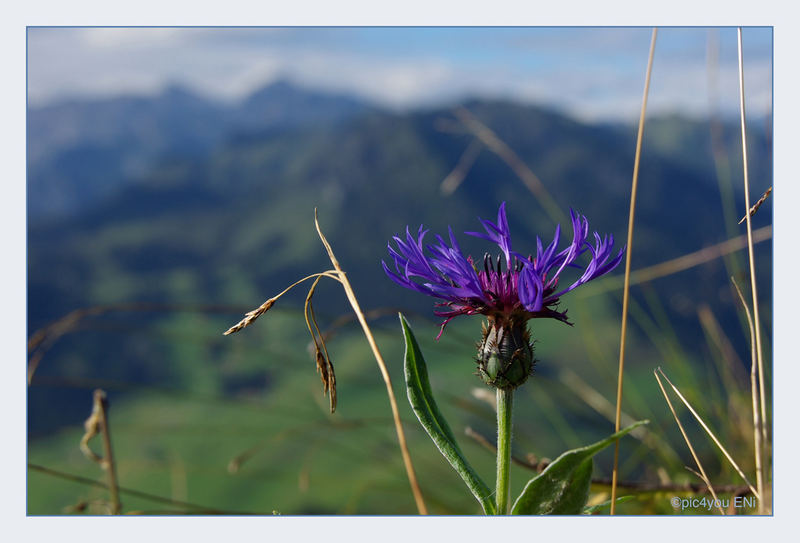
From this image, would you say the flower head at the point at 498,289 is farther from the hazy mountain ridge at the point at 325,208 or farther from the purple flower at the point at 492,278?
the hazy mountain ridge at the point at 325,208

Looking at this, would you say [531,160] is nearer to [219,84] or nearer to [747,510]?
[219,84]

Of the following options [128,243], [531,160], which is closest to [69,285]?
[128,243]

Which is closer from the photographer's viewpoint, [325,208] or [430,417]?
[430,417]

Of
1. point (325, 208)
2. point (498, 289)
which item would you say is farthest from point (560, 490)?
point (325, 208)

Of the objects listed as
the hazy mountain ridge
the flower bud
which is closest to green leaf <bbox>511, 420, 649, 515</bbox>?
the flower bud

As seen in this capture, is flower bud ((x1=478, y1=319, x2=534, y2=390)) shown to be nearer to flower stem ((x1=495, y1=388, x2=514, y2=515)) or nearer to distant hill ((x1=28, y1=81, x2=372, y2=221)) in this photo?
flower stem ((x1=495, y1=388, x2=514, y2=515))

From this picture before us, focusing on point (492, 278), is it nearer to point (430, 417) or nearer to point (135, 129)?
point (430, 417)
